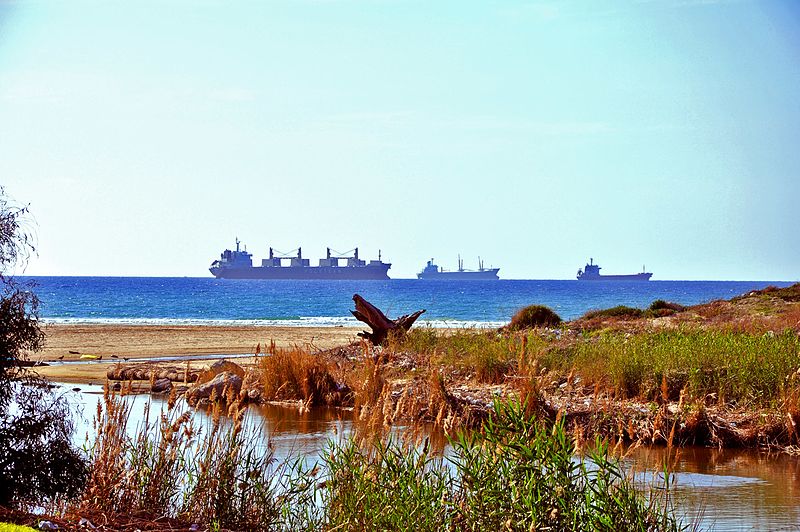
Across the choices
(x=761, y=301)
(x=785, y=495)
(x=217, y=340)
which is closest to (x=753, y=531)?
(x=785, y=495)

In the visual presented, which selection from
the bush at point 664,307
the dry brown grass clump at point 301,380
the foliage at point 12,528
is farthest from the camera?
the bush at point 664,307

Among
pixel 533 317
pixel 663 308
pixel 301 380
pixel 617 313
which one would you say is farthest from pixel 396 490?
pixel 663 308

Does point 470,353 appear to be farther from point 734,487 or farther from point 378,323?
point 734,487

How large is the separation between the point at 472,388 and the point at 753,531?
728 centimetres

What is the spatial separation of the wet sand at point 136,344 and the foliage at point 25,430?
1165cm

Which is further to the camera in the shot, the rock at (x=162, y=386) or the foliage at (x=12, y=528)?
the rock at (x=162, y=386)

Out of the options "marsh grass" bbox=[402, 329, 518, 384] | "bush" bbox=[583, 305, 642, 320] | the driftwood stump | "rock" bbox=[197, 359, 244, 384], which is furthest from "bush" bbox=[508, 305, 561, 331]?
"rock" bbox=[197, 359, 244, 384]

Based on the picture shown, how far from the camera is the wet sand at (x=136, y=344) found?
72.0ft

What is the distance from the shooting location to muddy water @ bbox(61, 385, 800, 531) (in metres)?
8.51

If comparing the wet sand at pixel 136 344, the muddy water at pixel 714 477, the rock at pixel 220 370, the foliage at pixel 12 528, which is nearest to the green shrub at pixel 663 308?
the wet sand at pixel 136 344

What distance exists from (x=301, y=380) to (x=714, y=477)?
7854 mm

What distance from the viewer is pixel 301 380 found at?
1648 centimetres

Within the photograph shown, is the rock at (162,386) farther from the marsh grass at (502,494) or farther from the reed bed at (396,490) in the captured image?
the marsh grass at (502,494)

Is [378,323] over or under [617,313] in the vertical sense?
under
